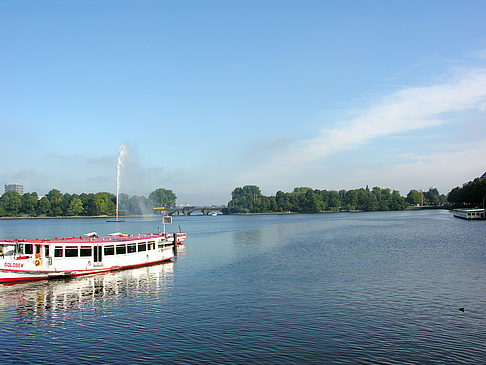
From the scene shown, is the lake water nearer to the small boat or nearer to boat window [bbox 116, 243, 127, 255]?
the small boat

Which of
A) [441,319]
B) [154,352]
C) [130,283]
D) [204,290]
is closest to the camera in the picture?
[154,352]

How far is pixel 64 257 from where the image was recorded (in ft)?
177

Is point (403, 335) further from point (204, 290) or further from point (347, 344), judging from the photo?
point (204, 290)

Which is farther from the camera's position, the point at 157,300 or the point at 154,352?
the point at 157,300

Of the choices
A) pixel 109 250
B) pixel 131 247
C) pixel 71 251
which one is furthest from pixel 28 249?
pixel 131 247

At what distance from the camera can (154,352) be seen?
27.1 metres

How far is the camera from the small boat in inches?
1996

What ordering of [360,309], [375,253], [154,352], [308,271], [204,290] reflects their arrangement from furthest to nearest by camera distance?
[375,253], [308,271], [204,290], [360,309], [154,352]

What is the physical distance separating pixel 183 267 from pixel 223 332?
34.3m

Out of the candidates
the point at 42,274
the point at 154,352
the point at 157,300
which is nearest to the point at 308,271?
the point at 157,300

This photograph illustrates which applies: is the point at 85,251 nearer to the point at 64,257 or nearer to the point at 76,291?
the point at 64,257

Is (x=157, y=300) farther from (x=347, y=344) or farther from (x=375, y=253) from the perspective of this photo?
(x=375, y=253)

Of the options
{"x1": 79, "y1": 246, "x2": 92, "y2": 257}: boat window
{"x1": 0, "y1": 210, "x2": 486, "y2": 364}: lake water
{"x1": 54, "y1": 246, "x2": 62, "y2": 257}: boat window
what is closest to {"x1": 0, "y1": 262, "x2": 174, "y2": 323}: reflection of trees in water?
{"x1": 0, "y1": 210, "x2": 486, "y2": 364}: lake water

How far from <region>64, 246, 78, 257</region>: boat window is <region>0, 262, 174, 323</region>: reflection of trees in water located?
333 centimetres
